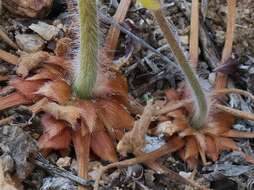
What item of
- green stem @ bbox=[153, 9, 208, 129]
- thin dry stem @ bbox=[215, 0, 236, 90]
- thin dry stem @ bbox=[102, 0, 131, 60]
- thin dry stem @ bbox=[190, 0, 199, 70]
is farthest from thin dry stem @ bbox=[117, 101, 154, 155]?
thin dry stem @ bbox=[215, 0, 236, 90]

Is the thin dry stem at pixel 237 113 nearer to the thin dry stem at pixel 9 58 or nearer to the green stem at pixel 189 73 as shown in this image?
the green stem at pixel 189 73

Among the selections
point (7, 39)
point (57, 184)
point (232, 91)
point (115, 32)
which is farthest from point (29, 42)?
point (232, 91)

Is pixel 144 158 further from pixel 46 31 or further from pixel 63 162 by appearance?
pixel 46 31

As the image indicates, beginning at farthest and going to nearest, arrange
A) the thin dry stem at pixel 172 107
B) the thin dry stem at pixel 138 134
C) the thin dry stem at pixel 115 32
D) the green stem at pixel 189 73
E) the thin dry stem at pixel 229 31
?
the thin dry stem at pixel 229 31
the thin dry stem at pixel 115 32
the thin dry stem at pixel 172 107
the thin dry stem at pixel 138 134
the green stem at pixel 189 73

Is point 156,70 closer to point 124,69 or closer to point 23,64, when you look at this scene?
point 124,69

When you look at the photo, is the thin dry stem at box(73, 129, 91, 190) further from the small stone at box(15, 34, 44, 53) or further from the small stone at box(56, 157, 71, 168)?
the small stone at box(15, 34, 44, 53)

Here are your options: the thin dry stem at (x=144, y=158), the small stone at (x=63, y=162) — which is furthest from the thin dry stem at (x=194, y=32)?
the small stone at (x=63, y=162)

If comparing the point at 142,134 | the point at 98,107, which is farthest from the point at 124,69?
the point at 142,134
